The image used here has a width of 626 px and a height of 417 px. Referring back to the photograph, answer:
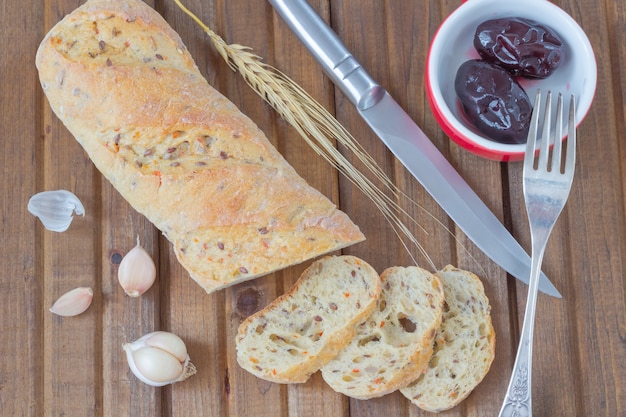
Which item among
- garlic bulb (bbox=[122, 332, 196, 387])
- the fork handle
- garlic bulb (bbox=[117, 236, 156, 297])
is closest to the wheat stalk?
the fork handle

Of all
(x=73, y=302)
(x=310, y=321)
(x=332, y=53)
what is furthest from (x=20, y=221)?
(x=332, y=53)

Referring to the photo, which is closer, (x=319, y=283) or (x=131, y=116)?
(x=131, y=116)

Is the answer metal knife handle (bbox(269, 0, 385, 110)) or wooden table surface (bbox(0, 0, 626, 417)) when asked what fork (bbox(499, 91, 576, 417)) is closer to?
wooden table surface (bbox(0, 0, 626, 417))

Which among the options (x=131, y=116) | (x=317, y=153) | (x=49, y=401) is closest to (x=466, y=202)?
(x=317, y=153)

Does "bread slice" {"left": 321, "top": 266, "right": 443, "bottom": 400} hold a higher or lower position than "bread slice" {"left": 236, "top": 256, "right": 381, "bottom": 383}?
lower

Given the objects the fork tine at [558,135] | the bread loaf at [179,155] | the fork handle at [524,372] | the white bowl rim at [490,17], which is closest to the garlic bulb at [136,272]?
the bread loaf at [179,155]

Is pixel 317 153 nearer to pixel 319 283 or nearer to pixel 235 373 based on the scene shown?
pixel 319 283
